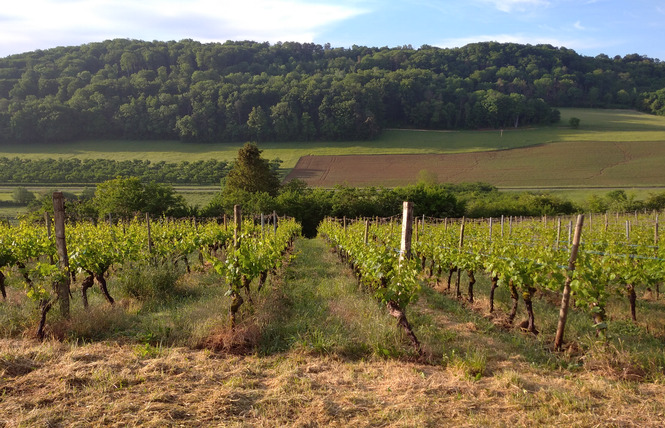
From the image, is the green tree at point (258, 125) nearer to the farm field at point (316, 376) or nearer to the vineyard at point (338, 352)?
the vineyard at point (338, 352)

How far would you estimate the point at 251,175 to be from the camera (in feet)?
122

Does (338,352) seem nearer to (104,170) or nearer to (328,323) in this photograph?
(328,323)

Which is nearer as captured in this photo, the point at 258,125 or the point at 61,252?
the point at 61,252

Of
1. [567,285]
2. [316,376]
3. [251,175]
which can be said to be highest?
[567,285]

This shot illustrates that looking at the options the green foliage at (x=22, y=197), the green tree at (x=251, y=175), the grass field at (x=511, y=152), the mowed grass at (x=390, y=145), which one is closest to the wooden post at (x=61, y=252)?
the green tree at (x=251, y=175)

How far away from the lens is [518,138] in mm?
A: 57688

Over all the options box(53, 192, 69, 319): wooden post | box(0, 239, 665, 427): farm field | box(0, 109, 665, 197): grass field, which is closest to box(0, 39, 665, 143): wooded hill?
box(0, 109, 665, 197): grass field

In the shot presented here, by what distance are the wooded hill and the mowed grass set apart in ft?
10.5

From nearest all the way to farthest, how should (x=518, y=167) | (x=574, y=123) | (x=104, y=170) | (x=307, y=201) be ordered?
(x=307, y=201) → (x=518, y=167) → (x=104, y=170) → (x=574, y=123)

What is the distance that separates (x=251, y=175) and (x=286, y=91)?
39956mm

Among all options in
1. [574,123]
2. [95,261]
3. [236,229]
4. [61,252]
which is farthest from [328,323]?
[574,123]

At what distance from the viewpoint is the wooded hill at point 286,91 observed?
2511 inches

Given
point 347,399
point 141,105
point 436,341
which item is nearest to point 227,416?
point 347,399

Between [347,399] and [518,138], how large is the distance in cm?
6168
